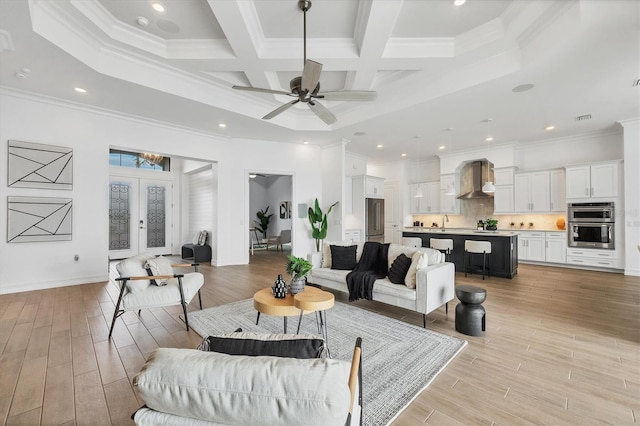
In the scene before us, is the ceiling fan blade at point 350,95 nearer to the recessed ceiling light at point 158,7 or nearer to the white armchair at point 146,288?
the recessed ceiling light at point 158,7

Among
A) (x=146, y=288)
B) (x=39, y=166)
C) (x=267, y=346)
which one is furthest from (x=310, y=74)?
(x=39, y=166)

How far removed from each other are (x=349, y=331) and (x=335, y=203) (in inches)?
185

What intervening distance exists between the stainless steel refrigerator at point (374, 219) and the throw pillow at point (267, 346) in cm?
736

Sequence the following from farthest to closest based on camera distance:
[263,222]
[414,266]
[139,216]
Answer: [263,222] → [139,216] → [414,266]

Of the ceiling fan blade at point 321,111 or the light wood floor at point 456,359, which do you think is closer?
the light wood floor at point 456,359

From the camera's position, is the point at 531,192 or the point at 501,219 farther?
the point at 501,219

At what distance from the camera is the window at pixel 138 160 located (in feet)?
25.0

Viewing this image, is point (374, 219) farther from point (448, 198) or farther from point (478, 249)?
point (478, 249)

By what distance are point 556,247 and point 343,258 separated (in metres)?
5.81

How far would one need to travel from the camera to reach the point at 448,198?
336 inches

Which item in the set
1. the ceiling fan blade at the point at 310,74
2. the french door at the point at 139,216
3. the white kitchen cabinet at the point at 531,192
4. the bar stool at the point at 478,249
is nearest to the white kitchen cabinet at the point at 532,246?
the white kitchen cabinet at the point at 531,192

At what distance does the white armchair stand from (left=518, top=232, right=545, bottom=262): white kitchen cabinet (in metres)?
7.72

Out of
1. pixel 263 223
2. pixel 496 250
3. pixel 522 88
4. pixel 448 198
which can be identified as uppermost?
pixel 522 88

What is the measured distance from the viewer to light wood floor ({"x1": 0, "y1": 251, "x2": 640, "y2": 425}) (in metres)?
1.83
